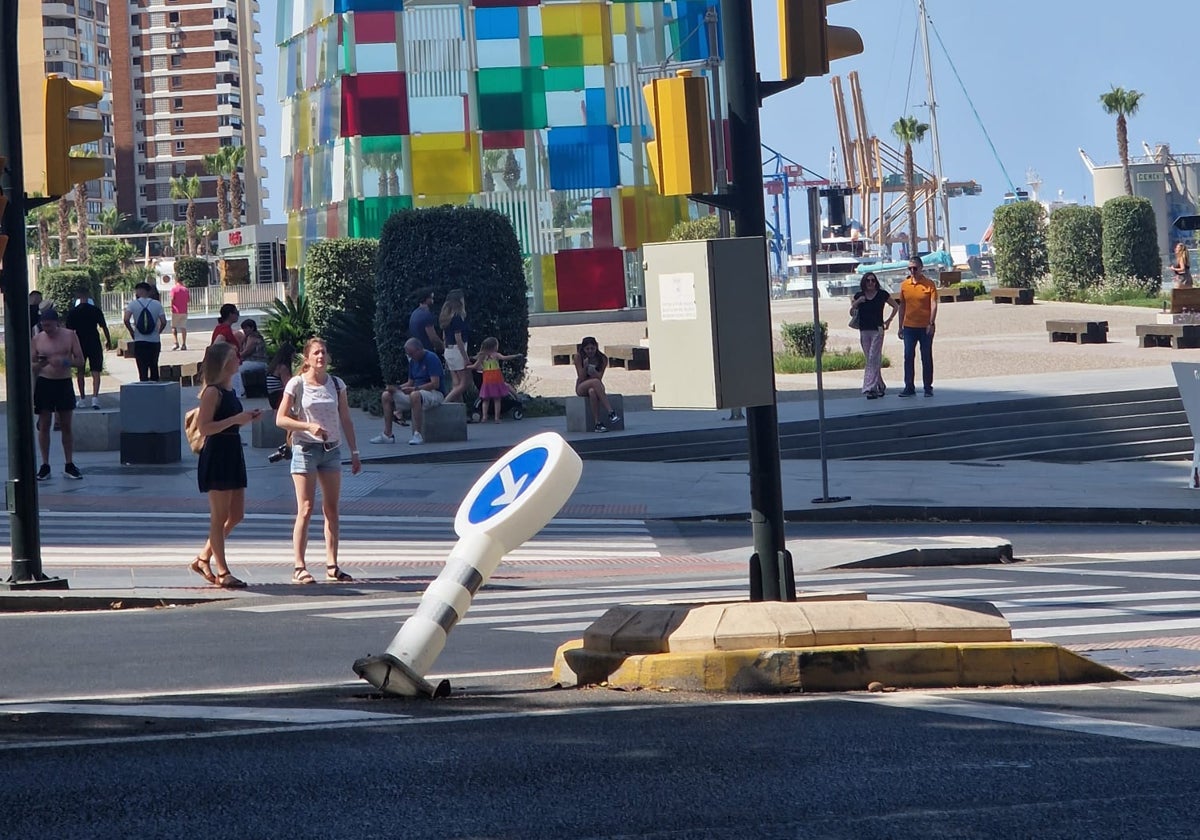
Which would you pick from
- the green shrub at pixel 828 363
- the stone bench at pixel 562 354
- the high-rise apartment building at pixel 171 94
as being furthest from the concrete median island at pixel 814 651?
the high-rise apartment building at pixel 171 94

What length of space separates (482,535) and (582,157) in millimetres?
47358

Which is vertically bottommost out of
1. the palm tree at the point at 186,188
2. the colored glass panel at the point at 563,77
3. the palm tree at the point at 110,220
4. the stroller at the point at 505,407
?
the stroller at the point at 505,407

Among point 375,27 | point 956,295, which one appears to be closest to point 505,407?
point 956,295

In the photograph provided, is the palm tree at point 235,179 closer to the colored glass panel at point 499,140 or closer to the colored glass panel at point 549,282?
the colored glass panel at point 499,140

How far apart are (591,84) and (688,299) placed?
46.9 meters

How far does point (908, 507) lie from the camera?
53.3ft

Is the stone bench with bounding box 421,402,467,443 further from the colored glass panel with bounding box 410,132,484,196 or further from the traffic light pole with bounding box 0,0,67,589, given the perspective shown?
the colored glass panel with bounding box 410,132,484,196

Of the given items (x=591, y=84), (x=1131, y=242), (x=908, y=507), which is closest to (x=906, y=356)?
(x=908, y=507)

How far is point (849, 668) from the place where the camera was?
7574 millimetres

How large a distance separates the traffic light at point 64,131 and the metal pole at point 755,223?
16.8ft

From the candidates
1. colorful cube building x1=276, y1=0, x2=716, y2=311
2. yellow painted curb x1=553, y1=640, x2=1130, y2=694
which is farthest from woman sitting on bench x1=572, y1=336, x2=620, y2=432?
colorful cube building x1=276, y1=0, x2=716, y2=311

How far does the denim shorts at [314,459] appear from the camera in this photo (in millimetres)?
12320

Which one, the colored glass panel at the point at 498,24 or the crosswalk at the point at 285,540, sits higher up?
the colored glass panel at the point at 498,24

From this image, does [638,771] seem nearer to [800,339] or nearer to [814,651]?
[814,651]
